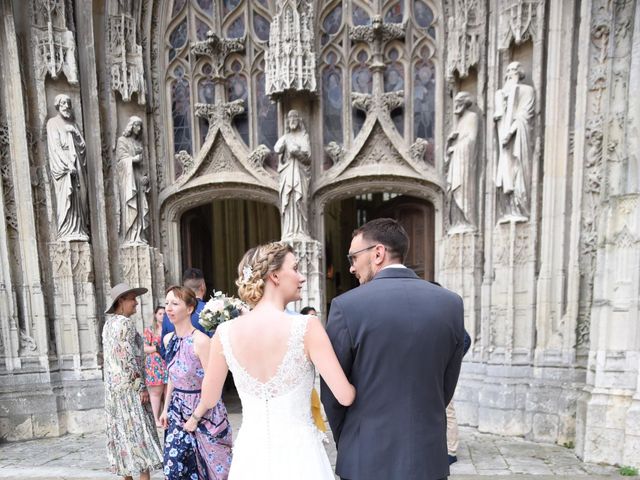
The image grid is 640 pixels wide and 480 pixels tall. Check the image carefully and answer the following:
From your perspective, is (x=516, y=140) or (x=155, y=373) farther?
(x=516, y=140)

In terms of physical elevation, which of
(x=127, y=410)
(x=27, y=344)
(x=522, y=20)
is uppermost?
(x=522, y=20)

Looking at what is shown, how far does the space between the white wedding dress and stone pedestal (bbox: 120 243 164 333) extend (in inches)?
213

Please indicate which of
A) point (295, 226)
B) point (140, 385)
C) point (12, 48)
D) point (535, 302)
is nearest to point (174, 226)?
point (295, 226)

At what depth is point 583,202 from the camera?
543 centimetres

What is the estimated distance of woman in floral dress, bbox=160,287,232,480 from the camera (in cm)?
314

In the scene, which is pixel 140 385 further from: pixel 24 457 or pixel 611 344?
pixel 611 344

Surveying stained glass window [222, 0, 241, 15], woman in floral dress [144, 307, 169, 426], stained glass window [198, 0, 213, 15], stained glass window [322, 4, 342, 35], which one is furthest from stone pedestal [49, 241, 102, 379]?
stained glass window [322, 4, 342, 35]

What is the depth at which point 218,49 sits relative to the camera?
7539mm

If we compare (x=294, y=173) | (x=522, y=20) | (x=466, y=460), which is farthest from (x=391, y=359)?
(x=522, y=20)

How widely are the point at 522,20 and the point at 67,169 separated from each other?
22.1 feet

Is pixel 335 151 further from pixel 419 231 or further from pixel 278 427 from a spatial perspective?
pixel 278 427

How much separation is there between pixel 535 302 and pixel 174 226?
5.93 metres

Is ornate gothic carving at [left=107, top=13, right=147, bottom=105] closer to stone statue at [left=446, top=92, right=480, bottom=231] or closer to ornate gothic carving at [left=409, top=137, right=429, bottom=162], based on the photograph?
ornate gothic carving at [left=409, top=137, right=429, bottom=162]

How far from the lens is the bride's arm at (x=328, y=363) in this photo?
1.81 metres
